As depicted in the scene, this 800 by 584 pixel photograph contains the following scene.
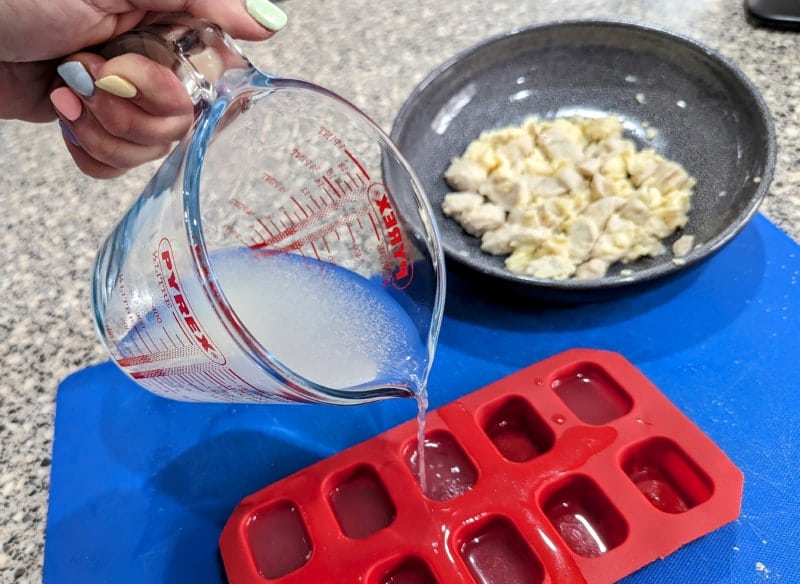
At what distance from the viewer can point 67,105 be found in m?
0.69

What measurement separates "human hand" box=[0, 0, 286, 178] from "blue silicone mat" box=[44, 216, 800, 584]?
30 cm

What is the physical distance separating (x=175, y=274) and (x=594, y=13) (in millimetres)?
1188

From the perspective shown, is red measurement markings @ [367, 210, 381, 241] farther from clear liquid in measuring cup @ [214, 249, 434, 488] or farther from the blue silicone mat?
the blue silicone mat

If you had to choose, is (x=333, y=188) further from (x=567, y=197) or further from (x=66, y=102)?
(x=567, y=197)

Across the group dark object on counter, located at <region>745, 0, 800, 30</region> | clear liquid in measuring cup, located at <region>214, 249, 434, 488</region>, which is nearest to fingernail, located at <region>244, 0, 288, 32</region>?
clear liquid in measuring cup, located at <region>214, 249, 434, 488</region>

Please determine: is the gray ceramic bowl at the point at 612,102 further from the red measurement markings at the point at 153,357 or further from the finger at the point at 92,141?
the red measurement markings at the point at 153,357

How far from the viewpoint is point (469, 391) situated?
0.82 meters

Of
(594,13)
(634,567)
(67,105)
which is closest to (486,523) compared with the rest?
(634,567)

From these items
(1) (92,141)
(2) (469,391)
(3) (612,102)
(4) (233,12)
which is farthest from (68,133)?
(3) (612,102)

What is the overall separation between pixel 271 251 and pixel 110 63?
0.21 metres

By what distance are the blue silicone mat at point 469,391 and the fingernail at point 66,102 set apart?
32 cm

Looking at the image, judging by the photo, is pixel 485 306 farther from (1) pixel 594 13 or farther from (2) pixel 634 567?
(1) pixel 594 13

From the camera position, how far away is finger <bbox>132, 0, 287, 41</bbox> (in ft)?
2.08

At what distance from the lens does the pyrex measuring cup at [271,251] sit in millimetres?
520
